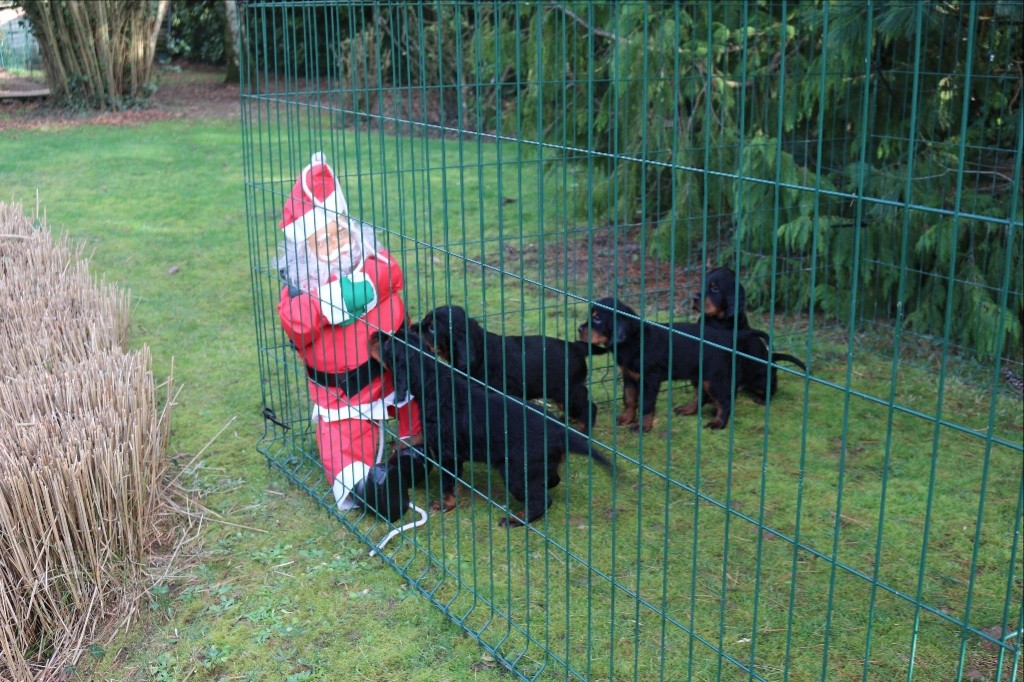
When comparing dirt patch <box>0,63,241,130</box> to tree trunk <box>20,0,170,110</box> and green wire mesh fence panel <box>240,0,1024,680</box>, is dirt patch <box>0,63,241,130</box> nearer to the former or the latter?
tree trunk <box>20,0,170,110</box>

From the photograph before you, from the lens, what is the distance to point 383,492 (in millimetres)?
3965

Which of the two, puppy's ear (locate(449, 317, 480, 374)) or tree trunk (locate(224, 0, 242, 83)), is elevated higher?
tree trunk (locate(224, 0, 242, 83))

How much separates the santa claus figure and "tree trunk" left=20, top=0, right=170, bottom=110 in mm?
12539

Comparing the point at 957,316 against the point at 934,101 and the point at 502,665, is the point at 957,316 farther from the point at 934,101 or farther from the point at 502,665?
the point at 502,665

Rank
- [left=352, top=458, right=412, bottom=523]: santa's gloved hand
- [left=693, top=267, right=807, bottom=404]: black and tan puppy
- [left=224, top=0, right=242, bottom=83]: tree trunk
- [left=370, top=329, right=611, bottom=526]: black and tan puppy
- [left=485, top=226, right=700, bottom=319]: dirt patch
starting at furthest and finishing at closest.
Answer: [left=224, top=0, right=242, bottom=83]: tree trunk
[left=485, top=226, right=700, bottom=319]: dirt patch
[left=693, top=267, right=807, bottom=404]: black and tan puppy
[left=352, top=458, right=412, bottom=523]: santa's gloved hand
[left=370, top=329, right=611, bottom=526]: black and tan puppy

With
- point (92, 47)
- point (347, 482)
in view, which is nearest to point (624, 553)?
point (347, 482)

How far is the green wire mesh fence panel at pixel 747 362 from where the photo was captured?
2.76 m

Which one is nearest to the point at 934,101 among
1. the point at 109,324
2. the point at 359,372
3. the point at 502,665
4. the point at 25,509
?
the point at 359,372

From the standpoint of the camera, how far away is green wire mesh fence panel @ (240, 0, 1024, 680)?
276 cm

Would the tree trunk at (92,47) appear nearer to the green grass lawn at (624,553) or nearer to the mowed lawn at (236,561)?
the mowed lawn at (236,561)

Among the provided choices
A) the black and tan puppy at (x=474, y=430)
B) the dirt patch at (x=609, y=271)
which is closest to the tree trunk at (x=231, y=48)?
the dirt patch at (x=609, y=271)

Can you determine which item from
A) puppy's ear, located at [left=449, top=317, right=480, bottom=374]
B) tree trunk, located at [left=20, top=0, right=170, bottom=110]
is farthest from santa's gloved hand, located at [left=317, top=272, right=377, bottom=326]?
tree trunk, located at [left=20, top=0, right=170, bottom=110]

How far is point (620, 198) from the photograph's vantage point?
24.7 ft

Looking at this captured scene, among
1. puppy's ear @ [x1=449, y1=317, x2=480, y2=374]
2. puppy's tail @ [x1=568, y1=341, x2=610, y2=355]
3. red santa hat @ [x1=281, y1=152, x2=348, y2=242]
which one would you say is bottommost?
puppy's tail @ [x1=568, y1=341, x2=610, y2=355]
